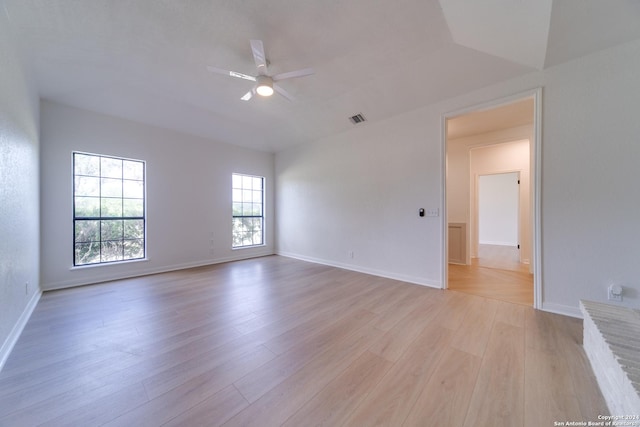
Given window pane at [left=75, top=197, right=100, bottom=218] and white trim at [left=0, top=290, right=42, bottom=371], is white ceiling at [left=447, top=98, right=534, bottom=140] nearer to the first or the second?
white trim at [left=0, top=290, right=42, bottom=371]

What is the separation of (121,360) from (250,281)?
6.73 feet

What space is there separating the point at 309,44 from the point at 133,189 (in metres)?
3.98

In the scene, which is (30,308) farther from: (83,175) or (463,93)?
(463,93)

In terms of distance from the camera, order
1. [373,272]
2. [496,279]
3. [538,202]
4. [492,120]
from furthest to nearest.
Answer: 1. [373,272]
2. [492,120]
3. [496,279]
4. [538,202]

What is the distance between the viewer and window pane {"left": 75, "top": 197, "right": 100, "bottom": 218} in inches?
143

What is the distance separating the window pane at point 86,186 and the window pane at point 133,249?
0.96 meters

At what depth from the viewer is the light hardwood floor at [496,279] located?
3.12 meters

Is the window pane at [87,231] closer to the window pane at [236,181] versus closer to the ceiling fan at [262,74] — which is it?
the window pane at [236,181]

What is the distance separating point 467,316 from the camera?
2.48m

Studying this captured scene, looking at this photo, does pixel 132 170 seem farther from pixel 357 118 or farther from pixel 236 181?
pixel 357 118

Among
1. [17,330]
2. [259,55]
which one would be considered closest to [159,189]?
[17,330]

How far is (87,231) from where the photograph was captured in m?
3.72

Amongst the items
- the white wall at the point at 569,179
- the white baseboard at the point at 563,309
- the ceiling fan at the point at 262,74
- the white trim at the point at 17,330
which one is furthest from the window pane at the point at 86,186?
the white baseboard at the point at 563,309

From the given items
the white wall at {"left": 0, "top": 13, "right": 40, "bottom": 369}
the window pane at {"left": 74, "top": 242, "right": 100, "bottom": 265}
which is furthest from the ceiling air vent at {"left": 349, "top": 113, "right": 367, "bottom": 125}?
the window pane at {"left": 74, "top": 242, "right": 100, "bottom": 265}
